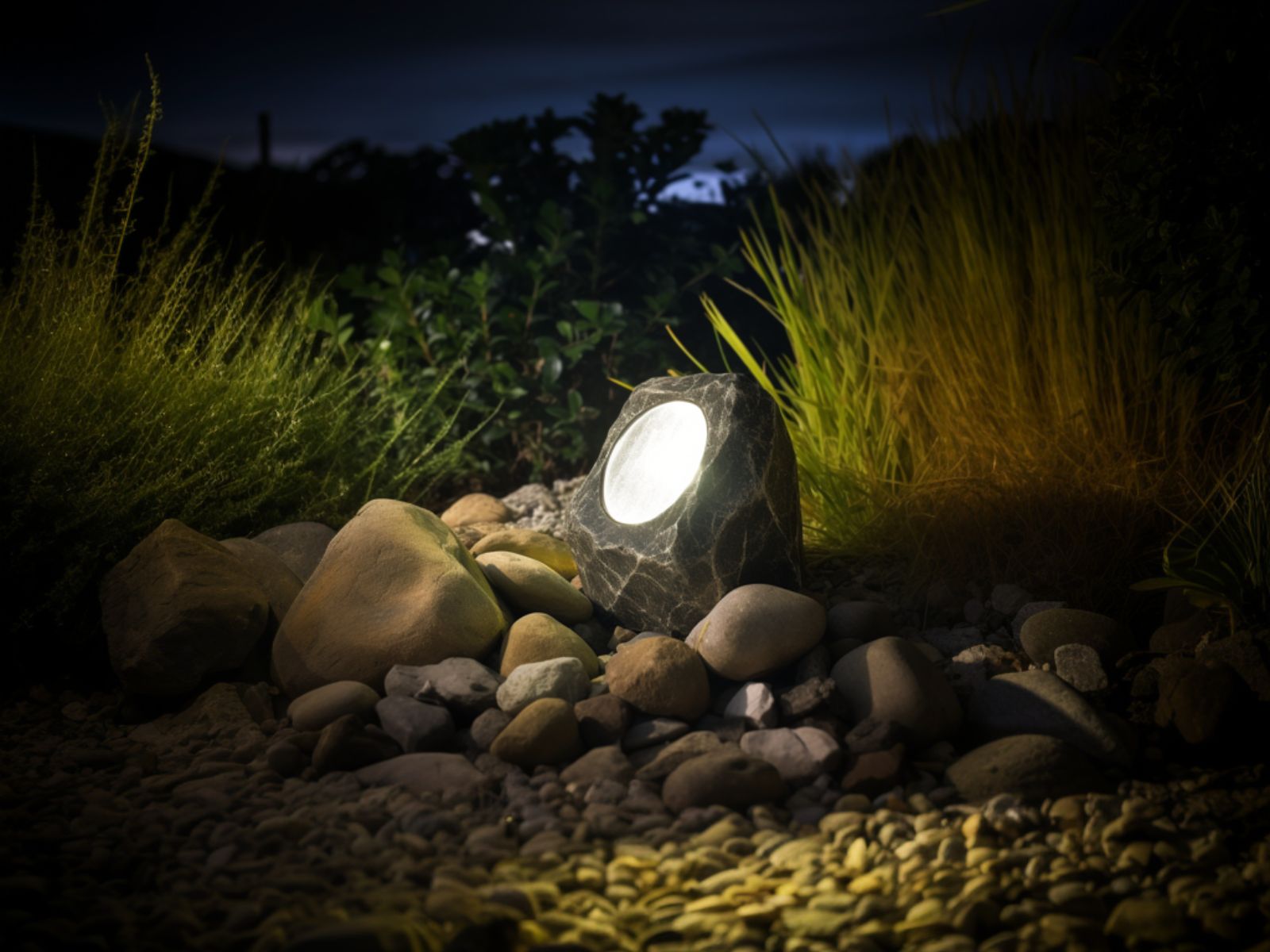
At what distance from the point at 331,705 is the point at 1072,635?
1777 millimetres

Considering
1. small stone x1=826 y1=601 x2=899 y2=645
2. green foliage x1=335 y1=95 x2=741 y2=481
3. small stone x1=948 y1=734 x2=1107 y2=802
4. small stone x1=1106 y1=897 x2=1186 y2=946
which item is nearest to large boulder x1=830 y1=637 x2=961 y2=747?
small stone x1=948 y1=734 x2=1107 y2=802

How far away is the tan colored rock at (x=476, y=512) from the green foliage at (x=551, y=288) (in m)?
0.39

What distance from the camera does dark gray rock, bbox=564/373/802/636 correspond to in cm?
264

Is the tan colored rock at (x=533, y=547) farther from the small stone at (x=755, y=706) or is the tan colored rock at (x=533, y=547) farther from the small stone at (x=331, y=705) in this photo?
the small stone at (x=755, y=706)

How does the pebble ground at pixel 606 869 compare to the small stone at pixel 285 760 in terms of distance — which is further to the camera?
the small stone at pixel 285 760

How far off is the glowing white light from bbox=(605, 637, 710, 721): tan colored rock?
482 millimetres

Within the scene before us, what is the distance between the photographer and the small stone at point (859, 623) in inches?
103

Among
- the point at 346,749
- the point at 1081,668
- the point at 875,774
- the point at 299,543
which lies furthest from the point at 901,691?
the point at 299,543

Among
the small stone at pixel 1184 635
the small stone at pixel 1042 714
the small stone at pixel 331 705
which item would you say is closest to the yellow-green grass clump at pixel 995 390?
the small stone at pixel 1184 635

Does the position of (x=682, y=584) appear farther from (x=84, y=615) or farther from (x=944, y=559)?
(x=84, y=615)

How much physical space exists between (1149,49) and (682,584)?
1698 millimetres

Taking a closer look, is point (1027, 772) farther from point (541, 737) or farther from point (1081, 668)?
point (541, 737)

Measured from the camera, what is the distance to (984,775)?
2045 millimetres

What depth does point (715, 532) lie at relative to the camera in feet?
8.63
